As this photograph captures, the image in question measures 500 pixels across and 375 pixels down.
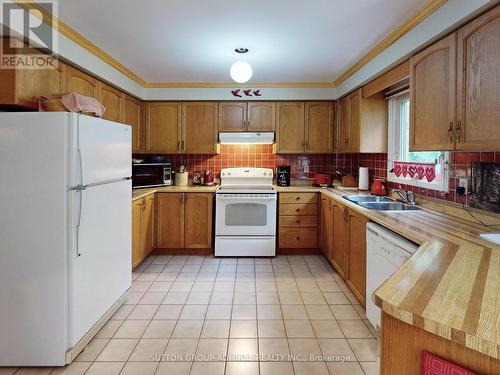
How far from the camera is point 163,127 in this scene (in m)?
4.38

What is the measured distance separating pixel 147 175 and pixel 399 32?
313 centimetres

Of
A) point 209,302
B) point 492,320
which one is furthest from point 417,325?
point 209,302

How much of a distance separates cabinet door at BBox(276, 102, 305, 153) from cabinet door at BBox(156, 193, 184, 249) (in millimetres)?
1523

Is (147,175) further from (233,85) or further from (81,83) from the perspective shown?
(233,85)

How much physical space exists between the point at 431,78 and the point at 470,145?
0.61m

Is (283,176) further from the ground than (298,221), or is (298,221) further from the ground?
(283,176)

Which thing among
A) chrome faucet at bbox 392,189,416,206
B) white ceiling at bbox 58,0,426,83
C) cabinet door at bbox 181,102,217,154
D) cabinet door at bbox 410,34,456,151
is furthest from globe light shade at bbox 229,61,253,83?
chrome faucet at bbox 392,189,416,206

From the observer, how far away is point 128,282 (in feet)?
9.05

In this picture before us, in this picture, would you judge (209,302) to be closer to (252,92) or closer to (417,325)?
(417,325)

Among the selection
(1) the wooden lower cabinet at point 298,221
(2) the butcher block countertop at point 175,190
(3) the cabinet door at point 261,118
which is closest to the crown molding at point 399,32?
(3) the cabinet door at point 261,118

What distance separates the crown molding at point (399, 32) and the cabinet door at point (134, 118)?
2620 millimetres

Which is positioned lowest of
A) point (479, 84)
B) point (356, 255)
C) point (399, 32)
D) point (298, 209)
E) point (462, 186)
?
point (356, 255)

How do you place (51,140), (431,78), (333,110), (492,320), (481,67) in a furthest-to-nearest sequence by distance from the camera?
(333,110), (431,78), (51,140), (481,67), (492,320)

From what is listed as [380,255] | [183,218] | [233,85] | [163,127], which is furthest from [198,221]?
[380,255]
